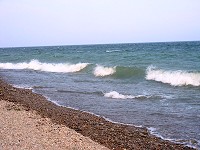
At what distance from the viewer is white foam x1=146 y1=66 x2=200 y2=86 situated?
1936 cm

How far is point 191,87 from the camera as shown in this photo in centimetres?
1802

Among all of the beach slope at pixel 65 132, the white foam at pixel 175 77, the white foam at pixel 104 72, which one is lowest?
the white foam at pixel 104 72

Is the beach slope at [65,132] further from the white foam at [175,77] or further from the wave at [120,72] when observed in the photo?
the wave at [120,72]

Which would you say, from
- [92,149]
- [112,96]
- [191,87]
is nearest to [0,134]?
[92,149]

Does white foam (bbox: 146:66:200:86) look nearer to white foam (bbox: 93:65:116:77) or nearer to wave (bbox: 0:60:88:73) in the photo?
white foam (bbox: 93:65:116:77)

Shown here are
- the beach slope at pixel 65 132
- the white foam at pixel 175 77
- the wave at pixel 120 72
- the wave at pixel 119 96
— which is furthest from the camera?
the wave at pixel 120 72

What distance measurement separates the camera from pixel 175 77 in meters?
21.1

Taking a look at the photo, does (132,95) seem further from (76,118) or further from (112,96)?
(76,118)

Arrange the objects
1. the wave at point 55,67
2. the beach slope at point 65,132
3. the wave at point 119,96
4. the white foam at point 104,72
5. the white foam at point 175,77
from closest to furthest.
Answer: the beach slope at point 65,132 → the wave at point 119,96 → the white foam at point 175,77 → the white foam at point 104,72 → the wave at point 55,67

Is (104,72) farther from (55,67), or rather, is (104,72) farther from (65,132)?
(65,132)

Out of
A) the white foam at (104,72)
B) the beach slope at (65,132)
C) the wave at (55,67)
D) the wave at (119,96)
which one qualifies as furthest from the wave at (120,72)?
the beach slope at (65,132)

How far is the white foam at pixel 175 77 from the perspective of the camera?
19.4 metres

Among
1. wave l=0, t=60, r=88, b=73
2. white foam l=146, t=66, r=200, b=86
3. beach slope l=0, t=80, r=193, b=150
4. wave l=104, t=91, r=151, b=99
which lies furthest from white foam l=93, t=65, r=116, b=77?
Result: beach slope l=0, t=80, r=193, b=150

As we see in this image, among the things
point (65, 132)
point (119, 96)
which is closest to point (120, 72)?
point (119, 96)
